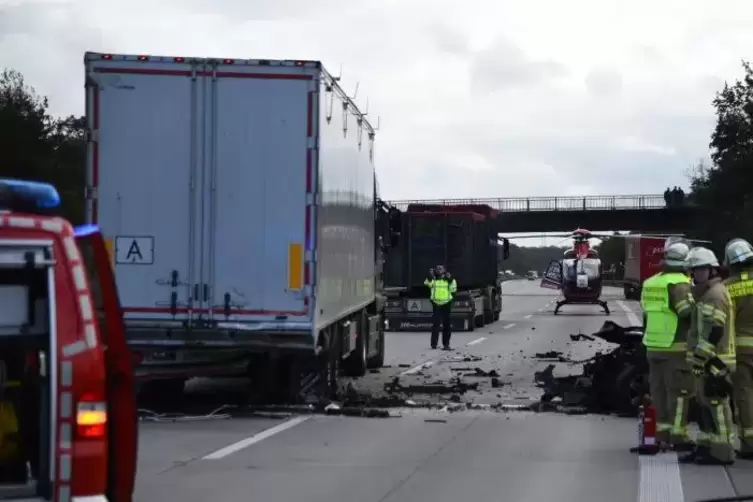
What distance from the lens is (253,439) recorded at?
1170 centimetres

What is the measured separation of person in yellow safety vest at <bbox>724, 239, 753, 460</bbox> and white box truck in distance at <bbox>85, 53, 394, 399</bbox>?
13.8 ft

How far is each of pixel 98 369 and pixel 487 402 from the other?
34.8 ft

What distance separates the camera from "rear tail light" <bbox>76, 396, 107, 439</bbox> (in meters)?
4.95

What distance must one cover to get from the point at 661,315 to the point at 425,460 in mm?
2406

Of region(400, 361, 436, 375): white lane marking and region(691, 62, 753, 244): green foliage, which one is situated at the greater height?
region(691, 62, 753, 244): green foliage

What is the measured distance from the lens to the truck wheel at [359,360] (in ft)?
60.2

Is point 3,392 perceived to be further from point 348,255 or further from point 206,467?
point 348,255

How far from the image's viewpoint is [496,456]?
10.7m

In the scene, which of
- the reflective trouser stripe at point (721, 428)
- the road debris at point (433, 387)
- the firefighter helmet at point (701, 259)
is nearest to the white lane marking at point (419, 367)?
the road debris at point (433, 387)

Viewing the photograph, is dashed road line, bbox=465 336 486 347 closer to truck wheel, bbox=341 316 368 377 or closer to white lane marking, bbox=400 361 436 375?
white lane marking, bbox=400 361 436 375

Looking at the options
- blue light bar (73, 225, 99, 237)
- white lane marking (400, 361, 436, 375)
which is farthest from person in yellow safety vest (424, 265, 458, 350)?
blue light bar (73, 225, 99, 237)

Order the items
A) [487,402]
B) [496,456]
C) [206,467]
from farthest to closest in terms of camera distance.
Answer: [487,402]
[496,456]
[206,467]

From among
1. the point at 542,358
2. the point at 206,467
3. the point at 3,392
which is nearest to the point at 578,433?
the point at 206,467

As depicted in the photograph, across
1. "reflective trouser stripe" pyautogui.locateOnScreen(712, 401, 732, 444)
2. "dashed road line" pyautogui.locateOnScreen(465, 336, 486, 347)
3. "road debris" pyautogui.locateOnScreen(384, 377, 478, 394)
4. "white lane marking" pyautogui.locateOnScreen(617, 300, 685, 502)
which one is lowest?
"dashed road line" pyautogui.locateOnScreen(465, 336, 486, 347)
